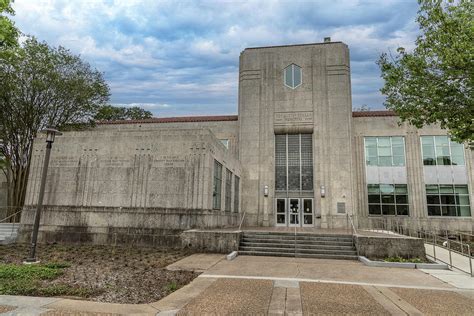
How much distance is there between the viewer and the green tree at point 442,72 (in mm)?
10617

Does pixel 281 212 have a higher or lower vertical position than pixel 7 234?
higher

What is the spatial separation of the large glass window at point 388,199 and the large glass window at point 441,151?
11.2ft

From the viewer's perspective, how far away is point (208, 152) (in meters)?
16.7

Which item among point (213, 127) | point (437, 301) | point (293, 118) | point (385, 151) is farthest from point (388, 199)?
point (437, 301)

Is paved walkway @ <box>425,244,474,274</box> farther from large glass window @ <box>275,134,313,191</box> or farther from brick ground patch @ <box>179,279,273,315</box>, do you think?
large glass window @ <box>275,134,313,191</box>

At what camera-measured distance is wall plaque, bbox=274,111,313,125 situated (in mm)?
28375

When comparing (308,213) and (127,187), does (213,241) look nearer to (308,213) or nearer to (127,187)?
(127,187)

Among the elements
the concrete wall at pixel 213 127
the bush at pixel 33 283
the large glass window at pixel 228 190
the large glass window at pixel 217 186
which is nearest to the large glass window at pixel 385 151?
the concrete wall at pixel 213 127

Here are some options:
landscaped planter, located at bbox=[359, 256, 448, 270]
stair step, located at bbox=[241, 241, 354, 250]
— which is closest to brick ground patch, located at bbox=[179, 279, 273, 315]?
landscaped planter, located at bbox=[359, 256, 448, 270]

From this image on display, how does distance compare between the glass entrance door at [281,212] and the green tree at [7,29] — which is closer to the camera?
the green tree at [7,29]

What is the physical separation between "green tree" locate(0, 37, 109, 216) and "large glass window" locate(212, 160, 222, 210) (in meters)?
14.3

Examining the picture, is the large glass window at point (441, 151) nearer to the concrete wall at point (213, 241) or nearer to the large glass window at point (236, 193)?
the large glass window at point (236, 193)

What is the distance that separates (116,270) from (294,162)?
2072 centimetres

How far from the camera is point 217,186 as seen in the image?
1872cm
